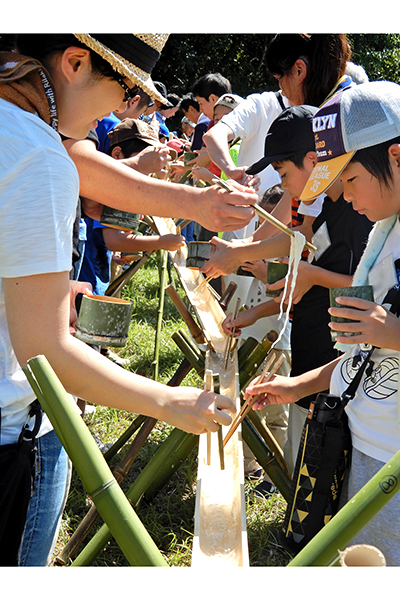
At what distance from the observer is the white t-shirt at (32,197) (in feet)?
3.53

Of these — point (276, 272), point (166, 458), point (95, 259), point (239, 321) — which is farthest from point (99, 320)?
point (95, 259)

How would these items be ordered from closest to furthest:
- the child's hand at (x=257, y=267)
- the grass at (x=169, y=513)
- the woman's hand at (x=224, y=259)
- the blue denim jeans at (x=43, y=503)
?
the blue denim jeans at (x=43, y=503) < the grass at (x=169, y=513) < the woman's hand at (x=224, y=259) < the child's hand at (x=257, y=267)

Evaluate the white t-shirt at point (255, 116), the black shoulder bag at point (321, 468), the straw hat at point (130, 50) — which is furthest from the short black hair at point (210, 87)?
the black shoulder bag at point (321, 468)

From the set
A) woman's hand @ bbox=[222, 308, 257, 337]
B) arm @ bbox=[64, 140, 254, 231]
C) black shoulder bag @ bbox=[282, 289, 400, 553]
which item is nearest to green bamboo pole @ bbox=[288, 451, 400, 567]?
black shoulder bag @ bbox=[282, 289, 400, 553]

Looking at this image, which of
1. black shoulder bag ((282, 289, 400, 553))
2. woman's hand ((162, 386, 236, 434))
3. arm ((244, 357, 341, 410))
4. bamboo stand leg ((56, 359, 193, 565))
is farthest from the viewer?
bamboo stand leg ((56, 359, 193, 565))

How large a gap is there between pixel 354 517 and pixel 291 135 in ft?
7.48

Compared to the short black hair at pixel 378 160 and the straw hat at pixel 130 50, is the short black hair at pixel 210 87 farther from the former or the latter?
the straw hat at pixel 130 50

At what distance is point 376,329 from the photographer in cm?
159

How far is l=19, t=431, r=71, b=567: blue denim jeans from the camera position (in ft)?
4.68

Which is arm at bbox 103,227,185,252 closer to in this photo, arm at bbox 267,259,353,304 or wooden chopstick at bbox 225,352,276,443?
arm at bbox 267,259,353,304

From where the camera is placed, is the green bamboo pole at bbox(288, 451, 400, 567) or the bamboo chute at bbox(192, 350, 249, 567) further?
the bamboo chute at bbox(192, 350, 249, 567)

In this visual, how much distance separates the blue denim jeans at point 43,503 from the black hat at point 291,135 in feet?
6.14

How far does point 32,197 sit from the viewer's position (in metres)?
1.08

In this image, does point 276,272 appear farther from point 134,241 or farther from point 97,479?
point 97,479
